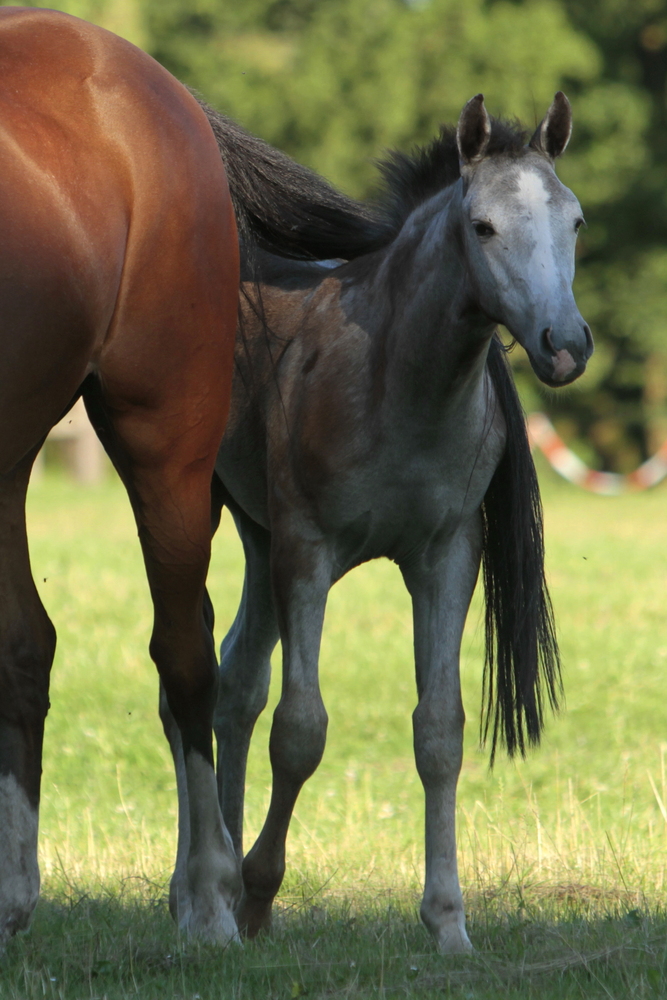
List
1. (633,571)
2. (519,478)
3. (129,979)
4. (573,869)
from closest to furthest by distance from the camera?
(129,979) → (519,478) → (573,869) → (633,571)

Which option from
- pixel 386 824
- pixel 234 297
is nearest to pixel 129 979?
pixel 234 297

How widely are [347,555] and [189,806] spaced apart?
0.82m

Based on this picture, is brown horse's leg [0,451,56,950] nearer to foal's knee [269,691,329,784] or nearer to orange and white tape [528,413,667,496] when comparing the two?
foal's knee [269,691,329,784]

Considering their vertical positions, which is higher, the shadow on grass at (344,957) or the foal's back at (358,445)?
the foal's back at (358,445)

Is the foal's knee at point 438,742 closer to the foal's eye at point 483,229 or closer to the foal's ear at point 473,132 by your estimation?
the foal's eye at point 483,229

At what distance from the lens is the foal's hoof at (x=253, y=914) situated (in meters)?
3.60

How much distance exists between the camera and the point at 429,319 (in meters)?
3.51

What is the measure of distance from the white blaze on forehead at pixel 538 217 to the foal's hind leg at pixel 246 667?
1.58m

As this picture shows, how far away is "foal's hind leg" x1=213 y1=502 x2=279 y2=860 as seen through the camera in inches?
171

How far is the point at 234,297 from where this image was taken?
3.30 meters

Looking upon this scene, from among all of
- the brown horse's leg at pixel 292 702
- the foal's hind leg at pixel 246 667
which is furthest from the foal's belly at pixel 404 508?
the foal's hind leg at pixel 246 667

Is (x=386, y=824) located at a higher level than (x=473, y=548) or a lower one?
lower

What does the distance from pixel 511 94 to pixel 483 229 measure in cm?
1994

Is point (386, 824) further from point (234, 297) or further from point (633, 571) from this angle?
point (633, 571)
